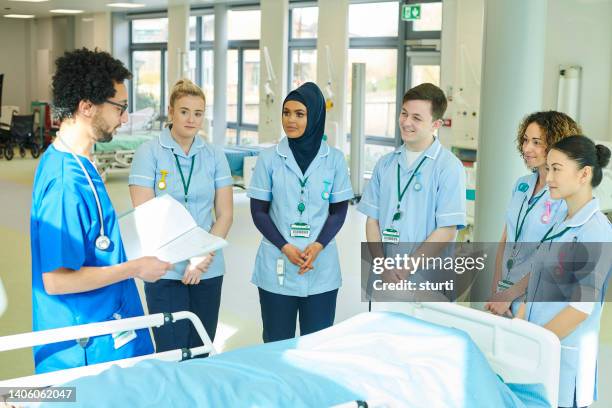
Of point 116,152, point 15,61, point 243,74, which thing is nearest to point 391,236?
point 116,152

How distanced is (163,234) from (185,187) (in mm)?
804

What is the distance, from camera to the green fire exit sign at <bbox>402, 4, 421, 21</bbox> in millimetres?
9062

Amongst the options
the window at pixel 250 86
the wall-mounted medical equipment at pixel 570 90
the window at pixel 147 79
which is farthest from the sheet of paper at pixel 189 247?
the window at pixel 147 79

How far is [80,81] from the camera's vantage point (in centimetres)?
235

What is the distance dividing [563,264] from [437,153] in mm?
877

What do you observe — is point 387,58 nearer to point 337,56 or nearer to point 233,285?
point 337,56

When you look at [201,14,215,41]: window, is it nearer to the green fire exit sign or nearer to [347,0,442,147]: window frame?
[347,0,442,147]: window frame

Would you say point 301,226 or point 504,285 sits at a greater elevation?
point 301,226

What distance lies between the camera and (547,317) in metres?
2.58

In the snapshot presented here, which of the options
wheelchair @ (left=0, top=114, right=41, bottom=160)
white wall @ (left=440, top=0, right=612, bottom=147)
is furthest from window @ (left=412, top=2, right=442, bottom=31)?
wheelchair @ (left=0, top=114, right=41, bottom=160)

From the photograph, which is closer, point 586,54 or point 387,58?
point 586,54

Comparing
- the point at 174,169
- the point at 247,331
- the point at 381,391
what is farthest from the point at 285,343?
the point at 247,331

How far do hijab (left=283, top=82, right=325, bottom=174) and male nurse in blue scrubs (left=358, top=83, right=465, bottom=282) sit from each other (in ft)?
1.20

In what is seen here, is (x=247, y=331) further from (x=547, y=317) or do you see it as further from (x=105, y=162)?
(x=105, y=162)
